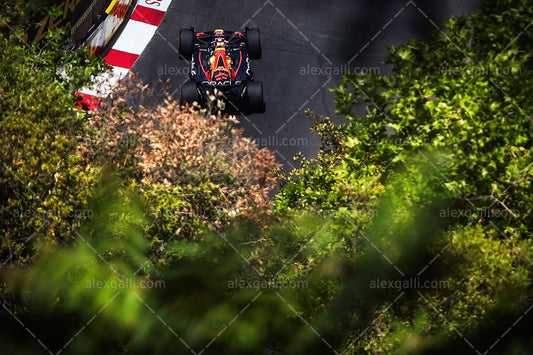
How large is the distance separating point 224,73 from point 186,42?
2168 mm

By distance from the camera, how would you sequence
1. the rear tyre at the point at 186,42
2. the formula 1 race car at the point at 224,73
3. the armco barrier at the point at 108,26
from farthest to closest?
the armco barrier at the point at 108,26 → the rear tyre at the point at 186,42 → the formula 1 race car at the point at 224,73

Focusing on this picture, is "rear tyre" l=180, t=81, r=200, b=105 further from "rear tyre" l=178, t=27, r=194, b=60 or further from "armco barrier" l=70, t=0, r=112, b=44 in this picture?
"armco barrier" l=70, t=0, r=112, b=44

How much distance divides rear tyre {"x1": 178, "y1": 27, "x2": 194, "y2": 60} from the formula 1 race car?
25.2 inches

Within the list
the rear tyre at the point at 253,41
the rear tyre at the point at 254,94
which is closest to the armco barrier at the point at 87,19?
the rear tyre at the point at 253,41

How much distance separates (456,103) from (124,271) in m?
5.76

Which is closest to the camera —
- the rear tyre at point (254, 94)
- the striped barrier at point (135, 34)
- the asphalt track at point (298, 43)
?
the rear tyre at point (254, 94)

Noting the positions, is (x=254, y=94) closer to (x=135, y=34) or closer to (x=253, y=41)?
(x=253, y=41)

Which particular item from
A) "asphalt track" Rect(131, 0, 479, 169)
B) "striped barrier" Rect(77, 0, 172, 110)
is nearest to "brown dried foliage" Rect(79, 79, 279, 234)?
"asphalt track" Rect(131, 0, 479, 169)

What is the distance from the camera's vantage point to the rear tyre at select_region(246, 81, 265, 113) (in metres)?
13.0

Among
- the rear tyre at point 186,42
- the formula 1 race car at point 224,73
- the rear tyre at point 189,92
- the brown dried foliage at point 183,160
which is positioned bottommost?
the brown dried foliage at point 183,160

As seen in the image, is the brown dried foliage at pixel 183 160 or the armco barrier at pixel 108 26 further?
the armco barrier at pixel 108 26

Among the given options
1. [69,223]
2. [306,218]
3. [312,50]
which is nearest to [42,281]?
[69,223]

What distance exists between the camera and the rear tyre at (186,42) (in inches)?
548

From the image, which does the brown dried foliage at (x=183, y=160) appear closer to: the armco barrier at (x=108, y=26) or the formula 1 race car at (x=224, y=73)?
the formula 1 race car at (x=224, y=73)
